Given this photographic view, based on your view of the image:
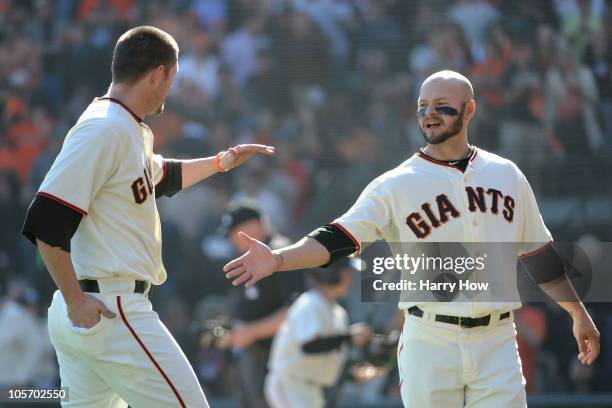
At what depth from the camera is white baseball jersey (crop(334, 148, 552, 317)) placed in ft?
14.8

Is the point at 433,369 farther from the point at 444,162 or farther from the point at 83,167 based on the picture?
the point at 83,167

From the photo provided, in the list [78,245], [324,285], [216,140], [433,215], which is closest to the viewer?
[78,245]

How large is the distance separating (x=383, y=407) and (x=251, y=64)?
4273 millimetres

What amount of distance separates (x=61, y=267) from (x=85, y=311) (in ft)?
0.67

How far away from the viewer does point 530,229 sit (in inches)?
185

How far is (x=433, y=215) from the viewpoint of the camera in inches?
178

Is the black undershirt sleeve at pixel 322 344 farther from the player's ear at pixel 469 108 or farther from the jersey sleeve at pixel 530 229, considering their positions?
the player's ear at pixel 469 108

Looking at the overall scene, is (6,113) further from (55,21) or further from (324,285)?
(324,285)

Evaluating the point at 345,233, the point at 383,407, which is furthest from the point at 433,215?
the point at 383,407

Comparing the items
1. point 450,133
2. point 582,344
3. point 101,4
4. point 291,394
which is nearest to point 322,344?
point 291,394

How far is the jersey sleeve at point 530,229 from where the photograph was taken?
15.3 ft

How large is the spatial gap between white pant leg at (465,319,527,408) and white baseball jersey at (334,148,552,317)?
0.43 ft

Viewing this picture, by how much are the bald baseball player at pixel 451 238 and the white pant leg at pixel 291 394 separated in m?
3.26

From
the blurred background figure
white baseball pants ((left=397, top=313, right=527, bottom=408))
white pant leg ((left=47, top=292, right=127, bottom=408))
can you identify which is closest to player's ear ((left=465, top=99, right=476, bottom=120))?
white baseball pants ((left=397, top=313, right=527, bottom=408))
